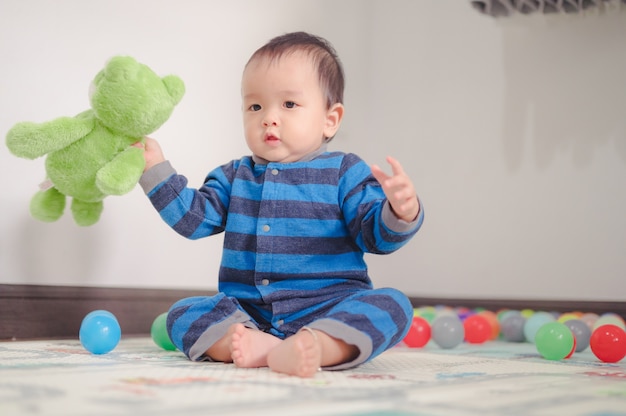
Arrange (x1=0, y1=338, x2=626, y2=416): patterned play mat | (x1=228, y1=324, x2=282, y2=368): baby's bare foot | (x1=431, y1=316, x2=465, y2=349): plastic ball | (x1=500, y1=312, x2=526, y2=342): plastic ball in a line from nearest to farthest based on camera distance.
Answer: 1. (x1=0, y1=338, x2=626, y2=416): patterned play mat
2. (x1=228, y1=324, x2=282, y2=368): baby's bare foot
3. (x1=431, y1=316, x2=465, y2=349): plastic ball
4. (x1=500, y1=312, x2=526, y2=342): plastic ball

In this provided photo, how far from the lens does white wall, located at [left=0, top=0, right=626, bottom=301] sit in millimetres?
1521

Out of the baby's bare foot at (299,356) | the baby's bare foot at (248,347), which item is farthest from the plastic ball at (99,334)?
the baby's bare foot at (299,356)

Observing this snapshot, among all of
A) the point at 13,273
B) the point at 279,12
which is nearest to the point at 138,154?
the point at 13,273

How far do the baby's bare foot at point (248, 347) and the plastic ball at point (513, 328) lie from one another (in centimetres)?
87

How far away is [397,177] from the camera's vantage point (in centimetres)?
107

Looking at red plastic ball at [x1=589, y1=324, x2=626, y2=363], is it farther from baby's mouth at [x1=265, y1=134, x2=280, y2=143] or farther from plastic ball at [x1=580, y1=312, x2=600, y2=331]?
baby's mouth at [x1=265, y1=134, x2=280, y2=143]

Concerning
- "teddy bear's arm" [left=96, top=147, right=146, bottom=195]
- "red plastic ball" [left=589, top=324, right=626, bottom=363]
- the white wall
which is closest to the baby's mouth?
"teddy bear's arm" [left=96, top=147, right=146, bottom=195]

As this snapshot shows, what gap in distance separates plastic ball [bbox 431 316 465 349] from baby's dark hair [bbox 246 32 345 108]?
531 mm

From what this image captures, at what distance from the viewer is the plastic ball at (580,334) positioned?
1.51 m

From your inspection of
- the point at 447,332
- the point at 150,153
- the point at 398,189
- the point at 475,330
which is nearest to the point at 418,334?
the point at 447,332

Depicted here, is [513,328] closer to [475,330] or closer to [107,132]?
[475,330]

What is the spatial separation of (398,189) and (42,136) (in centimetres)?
54

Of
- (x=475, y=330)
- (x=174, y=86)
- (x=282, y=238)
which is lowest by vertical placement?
(x=475, y=330)

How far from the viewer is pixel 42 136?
3.71ft
